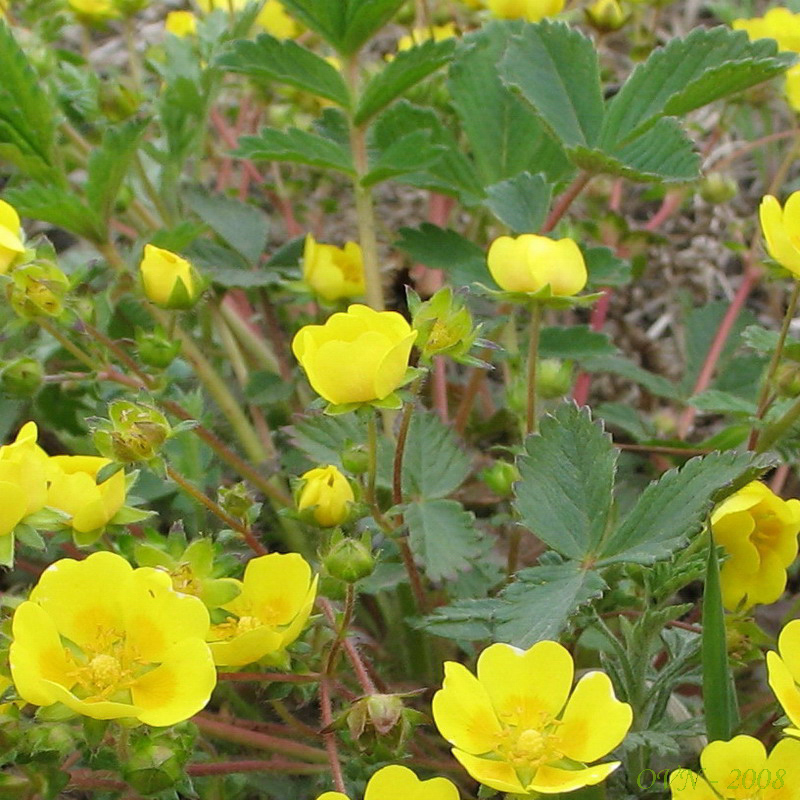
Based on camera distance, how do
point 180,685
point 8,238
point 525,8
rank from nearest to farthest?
point 180,685, point 8,238, point 525,8

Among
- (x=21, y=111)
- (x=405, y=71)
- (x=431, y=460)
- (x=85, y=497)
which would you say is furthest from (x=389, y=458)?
(x=21, y=111)

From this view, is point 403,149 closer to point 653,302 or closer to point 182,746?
point 182,746

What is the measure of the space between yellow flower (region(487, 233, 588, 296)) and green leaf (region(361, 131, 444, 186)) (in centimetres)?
26

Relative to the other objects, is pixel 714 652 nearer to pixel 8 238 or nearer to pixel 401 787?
pixel 401 787

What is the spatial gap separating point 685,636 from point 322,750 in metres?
0.39

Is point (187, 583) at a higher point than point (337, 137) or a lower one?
lower

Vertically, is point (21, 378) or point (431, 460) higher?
point (21, 378)

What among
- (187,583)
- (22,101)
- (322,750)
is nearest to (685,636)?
(322,750)

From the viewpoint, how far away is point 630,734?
37.6 inches

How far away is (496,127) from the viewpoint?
1470mm

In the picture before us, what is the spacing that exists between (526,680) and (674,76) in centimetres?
77

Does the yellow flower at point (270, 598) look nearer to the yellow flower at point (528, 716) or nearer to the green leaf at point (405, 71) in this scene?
the yellow flower at point (528, 716)

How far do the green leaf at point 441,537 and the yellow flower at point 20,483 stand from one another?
1.20ft

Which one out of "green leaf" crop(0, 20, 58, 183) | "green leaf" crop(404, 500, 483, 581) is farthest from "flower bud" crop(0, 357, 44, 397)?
"green leaf" crop(404, 500, 483, 581)
